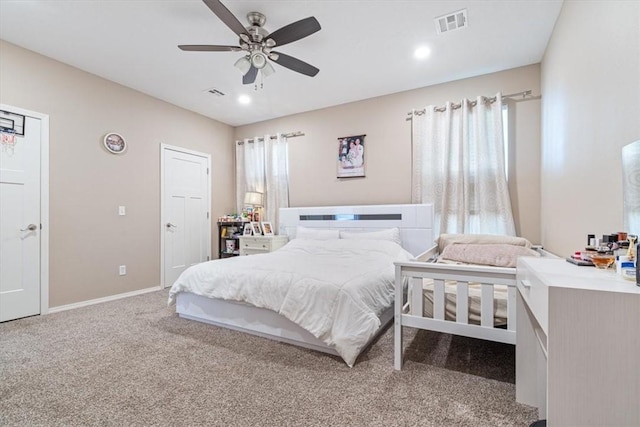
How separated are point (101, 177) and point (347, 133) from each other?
326 cm

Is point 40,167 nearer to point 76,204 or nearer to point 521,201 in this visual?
point 76,204

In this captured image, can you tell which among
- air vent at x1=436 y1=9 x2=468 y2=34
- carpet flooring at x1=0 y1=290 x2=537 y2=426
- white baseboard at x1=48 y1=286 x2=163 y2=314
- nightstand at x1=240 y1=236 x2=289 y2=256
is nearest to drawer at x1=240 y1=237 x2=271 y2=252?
nightstand at x1=240 y1=236 x2=289 y2=256

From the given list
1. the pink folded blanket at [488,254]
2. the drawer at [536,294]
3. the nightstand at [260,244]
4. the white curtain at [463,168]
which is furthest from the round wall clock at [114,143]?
the drawer at [536,294]

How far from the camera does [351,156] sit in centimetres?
429

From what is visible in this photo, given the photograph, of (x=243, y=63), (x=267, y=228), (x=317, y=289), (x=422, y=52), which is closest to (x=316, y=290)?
(x=317, y=289)

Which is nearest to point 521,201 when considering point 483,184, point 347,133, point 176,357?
point 483,184

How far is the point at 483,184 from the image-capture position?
3410mm

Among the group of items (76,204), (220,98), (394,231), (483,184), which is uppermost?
(220,98)

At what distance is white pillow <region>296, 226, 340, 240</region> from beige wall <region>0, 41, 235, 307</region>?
2.03 meters

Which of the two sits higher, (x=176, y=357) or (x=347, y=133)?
(x=347, y=133)

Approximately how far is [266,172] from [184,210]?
1432mm

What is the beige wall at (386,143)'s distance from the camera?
329 cm

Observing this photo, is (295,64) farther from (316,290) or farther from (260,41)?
(316,290)

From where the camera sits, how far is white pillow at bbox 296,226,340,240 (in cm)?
399
